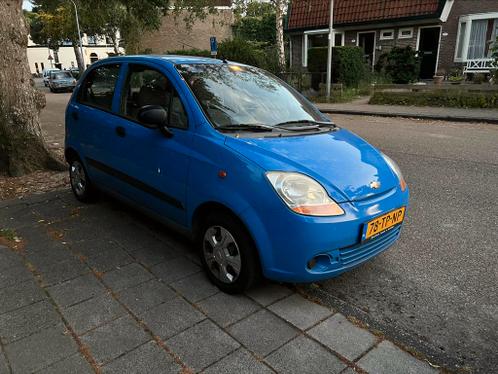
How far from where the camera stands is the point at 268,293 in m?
3.06

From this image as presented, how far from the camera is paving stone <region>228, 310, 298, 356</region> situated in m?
2.49

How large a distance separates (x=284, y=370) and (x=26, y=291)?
6.73ft

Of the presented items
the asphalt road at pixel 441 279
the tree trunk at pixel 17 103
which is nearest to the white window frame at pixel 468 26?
the asphalt road at pixel 441 279

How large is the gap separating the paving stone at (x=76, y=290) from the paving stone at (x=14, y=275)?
1.12 feet

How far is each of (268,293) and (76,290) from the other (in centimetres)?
144

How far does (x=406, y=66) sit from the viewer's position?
19.3 meters

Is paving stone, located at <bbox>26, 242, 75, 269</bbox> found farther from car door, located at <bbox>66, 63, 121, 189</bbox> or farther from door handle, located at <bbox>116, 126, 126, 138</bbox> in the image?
door handle, located at <bbox>116, 126, 126, 138</bbox>

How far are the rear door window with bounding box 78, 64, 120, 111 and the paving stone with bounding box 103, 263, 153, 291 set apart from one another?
1711 mm

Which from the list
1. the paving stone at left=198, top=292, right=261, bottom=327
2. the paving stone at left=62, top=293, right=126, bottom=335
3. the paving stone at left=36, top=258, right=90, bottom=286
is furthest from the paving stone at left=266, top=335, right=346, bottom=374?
the paving stone at left=36, top=258, right=90, bottom=286

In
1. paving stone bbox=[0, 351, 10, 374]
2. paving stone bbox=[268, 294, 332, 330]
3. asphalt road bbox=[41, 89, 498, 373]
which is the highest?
paving stone bbox=[0, 351, 10, 374]

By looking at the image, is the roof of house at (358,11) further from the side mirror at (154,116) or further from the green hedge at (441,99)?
the side mirror at (154,116)

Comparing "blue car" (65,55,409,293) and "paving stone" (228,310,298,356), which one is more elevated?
"blue car" (65,55,409,293)

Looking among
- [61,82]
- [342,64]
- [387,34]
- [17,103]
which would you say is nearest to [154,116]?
[17,103]

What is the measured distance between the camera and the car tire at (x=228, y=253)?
2822mm
